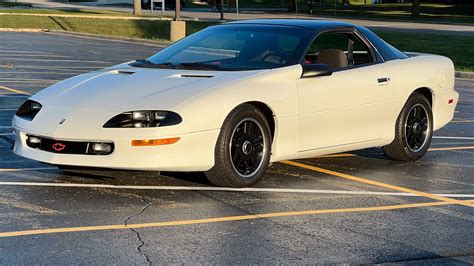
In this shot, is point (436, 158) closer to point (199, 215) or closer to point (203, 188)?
point (203, 188)

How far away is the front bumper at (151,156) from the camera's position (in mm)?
7422

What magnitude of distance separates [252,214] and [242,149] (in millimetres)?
977

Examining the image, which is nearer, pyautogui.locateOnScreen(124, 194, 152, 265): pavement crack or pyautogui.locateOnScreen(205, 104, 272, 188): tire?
pyautogui.locateOnScreen(124, 194, 152, 265): pavement crack

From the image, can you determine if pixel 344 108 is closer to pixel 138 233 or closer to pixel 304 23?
pixel 304 23

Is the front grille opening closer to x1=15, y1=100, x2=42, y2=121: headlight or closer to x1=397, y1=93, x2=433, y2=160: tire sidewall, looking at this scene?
x1=15, y1=100, x2=42, y2=121: headlight

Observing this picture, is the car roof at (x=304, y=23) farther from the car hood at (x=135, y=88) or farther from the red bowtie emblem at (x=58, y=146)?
the red bowtie emblem at (x=58, y=146)

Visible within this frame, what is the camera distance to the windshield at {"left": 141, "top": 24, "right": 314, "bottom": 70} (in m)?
8.59

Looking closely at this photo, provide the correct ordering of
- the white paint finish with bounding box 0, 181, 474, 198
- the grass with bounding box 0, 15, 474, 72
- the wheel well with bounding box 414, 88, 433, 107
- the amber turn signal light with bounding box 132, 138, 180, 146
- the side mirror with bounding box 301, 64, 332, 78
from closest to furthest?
the amber turn signal light with bounding box 132, 138, 180, 146 → the white paint finish with bounding box 0, 181, 474, 198 → the side mirror with bounding box 301, 64, 332, 78 → the wheel well with bounding box 414, 88, 433, 107 → the grass with bounding box 0, 15, 474, 72

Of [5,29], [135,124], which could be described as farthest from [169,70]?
[5,29]

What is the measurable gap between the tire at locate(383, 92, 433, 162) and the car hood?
1988 millimetres

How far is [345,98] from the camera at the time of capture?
8.84m

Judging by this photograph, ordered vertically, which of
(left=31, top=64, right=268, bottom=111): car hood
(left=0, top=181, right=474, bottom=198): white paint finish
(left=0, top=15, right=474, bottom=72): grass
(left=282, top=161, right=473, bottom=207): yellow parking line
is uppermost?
(left=31, top=64, right=268, bottom=111): car hood

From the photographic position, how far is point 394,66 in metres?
9.49

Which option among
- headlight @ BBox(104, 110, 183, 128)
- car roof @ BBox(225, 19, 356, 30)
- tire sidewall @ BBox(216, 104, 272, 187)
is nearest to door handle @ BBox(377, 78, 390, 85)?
car roof @ BBox(225, 19, 356, 30)
